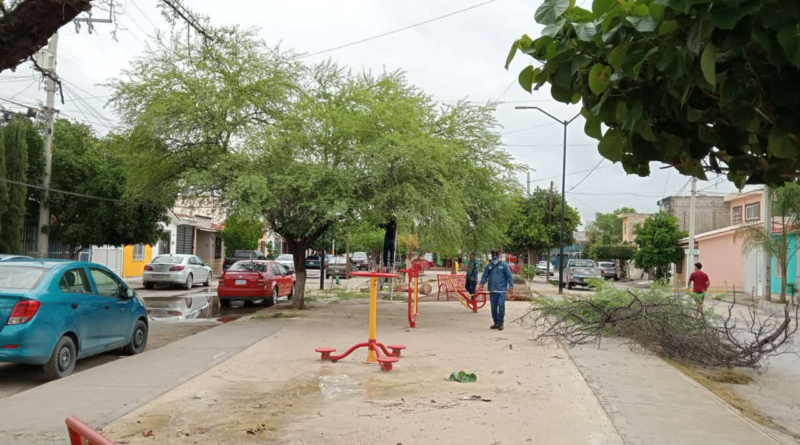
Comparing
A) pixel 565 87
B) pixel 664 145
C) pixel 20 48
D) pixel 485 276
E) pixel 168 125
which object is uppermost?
pixel 168 125

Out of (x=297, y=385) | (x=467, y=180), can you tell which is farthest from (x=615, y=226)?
(x=297, y=385)

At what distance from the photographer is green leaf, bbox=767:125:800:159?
9.35 ft

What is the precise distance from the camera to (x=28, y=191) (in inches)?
835

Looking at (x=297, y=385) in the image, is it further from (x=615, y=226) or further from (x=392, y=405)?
(x=615, y=226)

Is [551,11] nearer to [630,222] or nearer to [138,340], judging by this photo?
[138,340]

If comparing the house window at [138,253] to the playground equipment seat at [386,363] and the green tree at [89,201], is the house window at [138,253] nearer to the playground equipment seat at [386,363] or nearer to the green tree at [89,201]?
the green tree at [89,201]

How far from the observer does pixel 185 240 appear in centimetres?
4491

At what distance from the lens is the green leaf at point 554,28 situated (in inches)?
109

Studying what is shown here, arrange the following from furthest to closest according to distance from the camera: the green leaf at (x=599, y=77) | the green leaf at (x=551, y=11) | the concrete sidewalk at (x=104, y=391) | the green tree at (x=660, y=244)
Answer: the green tree at (x=660, y=244) → the concrete sidewalk at (x=104, y=391) → the green leaf at (x=599, y=77) → the green leaf at (x=551, y=11)

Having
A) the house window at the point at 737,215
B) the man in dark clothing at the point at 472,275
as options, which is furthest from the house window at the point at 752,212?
the man in dark clothing at the point at 472,275

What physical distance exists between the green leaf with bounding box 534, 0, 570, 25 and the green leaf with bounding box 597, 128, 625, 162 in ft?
2.13

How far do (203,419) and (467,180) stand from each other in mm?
10629

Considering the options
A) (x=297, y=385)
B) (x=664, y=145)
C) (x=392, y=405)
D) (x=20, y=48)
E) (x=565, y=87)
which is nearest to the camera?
(x=565, y=87)

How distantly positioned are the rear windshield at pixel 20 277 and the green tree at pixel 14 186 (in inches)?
513
